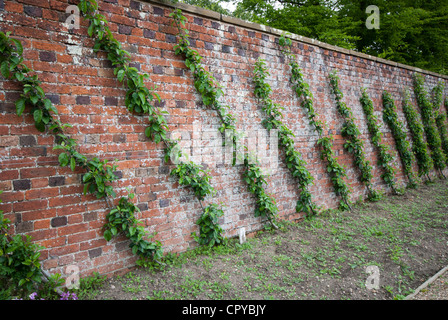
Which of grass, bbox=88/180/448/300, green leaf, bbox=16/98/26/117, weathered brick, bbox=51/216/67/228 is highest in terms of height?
green leaf, bbox=16/98/26/117

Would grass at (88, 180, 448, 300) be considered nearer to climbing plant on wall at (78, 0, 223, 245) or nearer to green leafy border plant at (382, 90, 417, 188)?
climbing plant on wall at (78, 0, 223, 245)

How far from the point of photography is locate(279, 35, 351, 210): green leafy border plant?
164 inches

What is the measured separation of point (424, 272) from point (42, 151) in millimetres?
4006

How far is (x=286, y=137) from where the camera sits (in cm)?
397

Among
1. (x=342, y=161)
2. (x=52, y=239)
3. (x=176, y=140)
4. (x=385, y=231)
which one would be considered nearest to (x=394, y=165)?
(x=342, y=161)

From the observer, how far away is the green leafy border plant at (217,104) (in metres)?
3.04

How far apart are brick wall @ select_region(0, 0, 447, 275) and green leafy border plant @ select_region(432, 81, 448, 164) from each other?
5.96m

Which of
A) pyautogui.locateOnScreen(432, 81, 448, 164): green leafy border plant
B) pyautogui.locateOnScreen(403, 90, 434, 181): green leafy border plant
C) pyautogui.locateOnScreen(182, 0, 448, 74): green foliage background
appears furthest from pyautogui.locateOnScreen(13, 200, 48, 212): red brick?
pyautogui.locateOnScreen(432, 81, 448, 164): green leafy border plant

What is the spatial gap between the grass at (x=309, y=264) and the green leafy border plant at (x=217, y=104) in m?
0.41

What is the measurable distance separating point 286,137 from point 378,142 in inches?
116

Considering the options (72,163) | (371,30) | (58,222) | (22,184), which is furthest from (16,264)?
(371,30)

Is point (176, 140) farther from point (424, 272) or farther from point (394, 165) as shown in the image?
point (394, 165)

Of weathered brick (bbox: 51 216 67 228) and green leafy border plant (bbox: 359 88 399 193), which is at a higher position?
green leafy border plant (bbox: 359 88 399 193)

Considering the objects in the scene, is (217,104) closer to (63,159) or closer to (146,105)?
(146,105)
